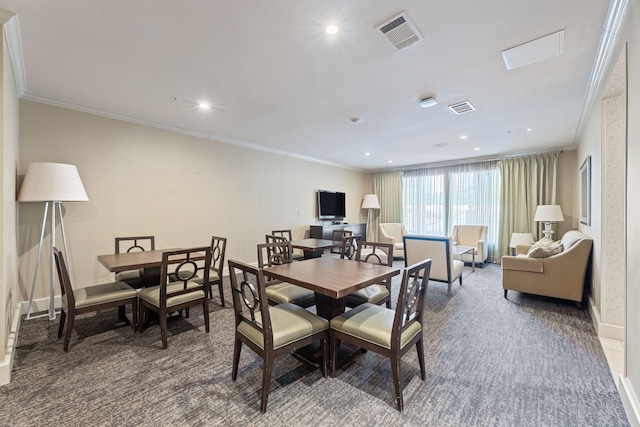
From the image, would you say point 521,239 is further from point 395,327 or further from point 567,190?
point 395,327

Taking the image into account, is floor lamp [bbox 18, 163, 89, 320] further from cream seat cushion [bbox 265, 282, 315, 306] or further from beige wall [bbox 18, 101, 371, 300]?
cream seat cushion [bbox 265, 282, 315, 306]

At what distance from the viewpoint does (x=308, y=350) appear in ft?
7.57

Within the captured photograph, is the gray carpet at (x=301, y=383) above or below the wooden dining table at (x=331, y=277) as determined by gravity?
below

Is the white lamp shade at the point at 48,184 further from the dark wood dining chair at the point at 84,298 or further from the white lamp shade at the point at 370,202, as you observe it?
the white lamp shade at the point at 370,202

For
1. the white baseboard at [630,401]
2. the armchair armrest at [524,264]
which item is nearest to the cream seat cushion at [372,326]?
the white baseboard at [630,401]

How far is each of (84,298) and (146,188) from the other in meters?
2.04

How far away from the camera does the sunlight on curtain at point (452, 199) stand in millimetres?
6391

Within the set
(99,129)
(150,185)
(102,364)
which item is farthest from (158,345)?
(99,129)

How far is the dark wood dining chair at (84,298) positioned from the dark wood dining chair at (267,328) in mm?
1387

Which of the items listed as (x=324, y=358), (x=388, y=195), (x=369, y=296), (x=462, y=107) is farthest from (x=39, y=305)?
(x=388, y=195)

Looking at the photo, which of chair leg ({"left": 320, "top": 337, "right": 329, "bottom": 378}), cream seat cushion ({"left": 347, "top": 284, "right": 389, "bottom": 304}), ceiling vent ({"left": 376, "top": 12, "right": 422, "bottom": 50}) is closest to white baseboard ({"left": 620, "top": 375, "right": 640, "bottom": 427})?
cream seat cushion ({"left": 347, "top": 284, "right": 389, "bottom": 304})

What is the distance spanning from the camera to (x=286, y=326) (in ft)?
5.99

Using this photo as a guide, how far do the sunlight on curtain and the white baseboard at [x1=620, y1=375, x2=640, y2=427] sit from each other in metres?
5.01

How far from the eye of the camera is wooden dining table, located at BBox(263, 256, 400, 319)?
6.22 feet
